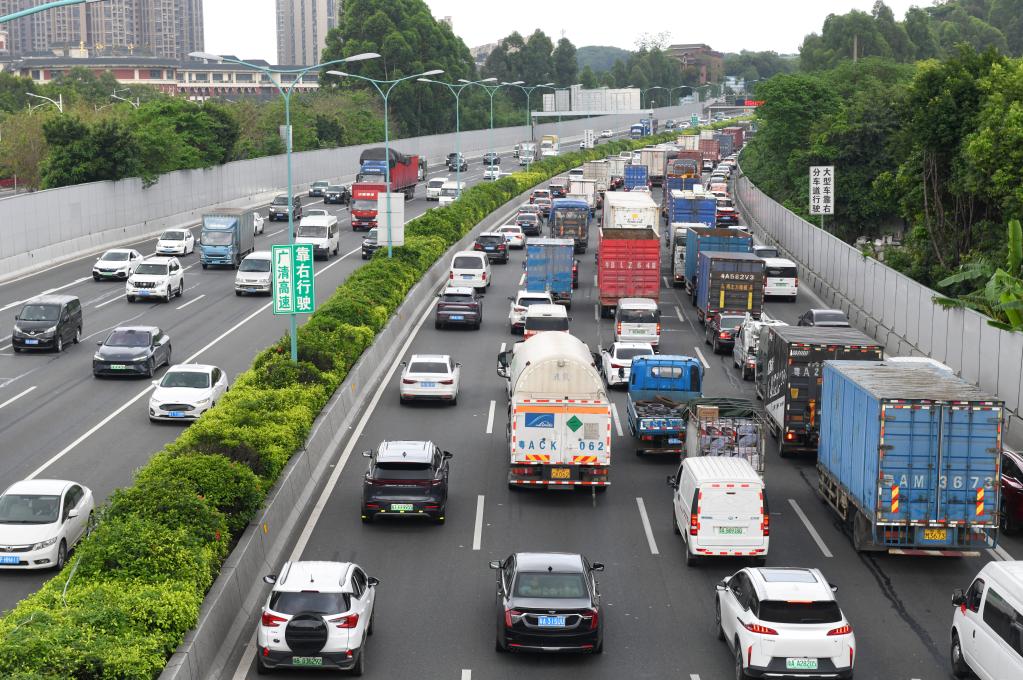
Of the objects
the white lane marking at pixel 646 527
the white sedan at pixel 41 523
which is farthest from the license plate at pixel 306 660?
the white lane marking at pixel 646 527

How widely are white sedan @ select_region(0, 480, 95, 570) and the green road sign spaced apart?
10.7 metres

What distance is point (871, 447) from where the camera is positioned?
78.5 feet

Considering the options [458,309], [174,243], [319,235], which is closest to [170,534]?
[458,309]

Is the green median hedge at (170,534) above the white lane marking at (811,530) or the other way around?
above

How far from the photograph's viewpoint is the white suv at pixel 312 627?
707 inches

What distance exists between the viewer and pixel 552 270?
2132 inches

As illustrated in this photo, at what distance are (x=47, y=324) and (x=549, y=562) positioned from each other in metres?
28.0

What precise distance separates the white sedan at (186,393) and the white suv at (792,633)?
18.4 m

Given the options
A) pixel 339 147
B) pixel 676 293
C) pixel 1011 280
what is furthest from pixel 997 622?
pixel 339 147

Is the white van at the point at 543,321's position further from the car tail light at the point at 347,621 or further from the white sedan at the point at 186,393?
the car tail light at the point at 347,621

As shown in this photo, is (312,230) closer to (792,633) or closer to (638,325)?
(638,325)

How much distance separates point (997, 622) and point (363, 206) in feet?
210

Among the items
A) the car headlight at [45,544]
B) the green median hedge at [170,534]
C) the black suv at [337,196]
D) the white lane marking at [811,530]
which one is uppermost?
the black suv at [337,196]

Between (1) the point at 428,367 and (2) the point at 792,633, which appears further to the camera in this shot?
(1) the point at 428,367
